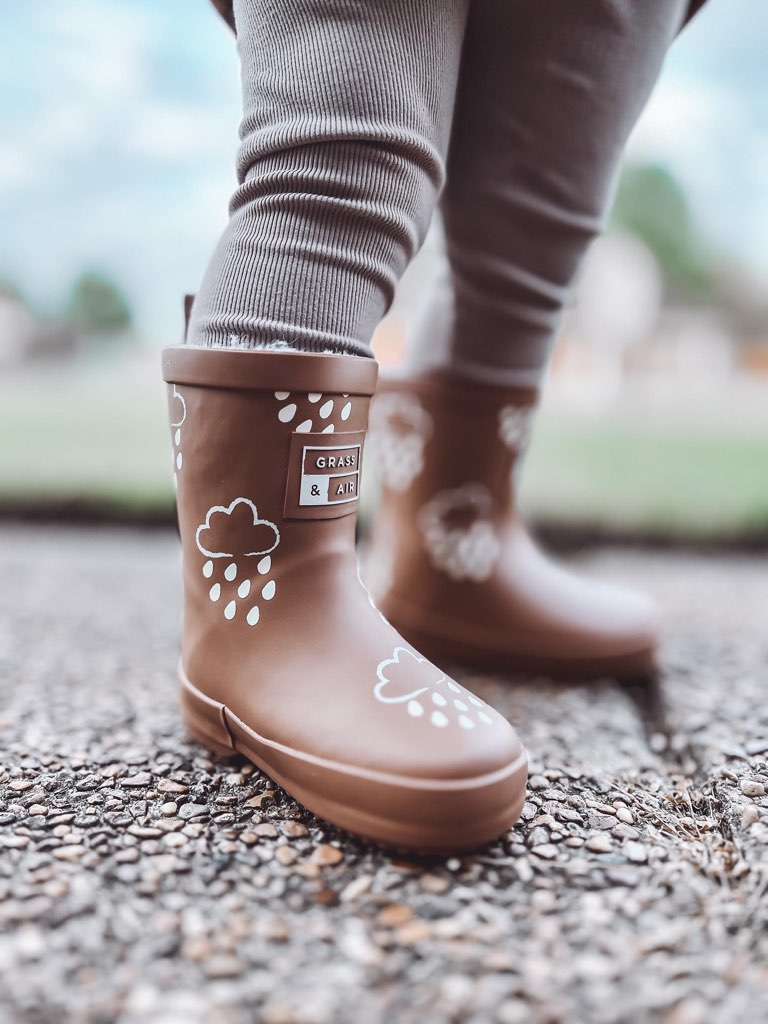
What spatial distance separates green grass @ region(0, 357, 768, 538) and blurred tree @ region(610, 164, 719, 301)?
35 cm

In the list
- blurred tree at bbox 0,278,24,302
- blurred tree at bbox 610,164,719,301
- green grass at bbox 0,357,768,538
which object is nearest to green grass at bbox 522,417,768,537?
green grass at bbox 0,357,768,538

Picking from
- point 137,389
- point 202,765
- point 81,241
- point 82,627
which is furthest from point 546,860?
point 81,241

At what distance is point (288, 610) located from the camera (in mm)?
604

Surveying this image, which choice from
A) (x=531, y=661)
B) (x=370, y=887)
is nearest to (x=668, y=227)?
(x=531, y=661)

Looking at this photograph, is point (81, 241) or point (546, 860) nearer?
point (546, 860)

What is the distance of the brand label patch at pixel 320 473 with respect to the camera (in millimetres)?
585

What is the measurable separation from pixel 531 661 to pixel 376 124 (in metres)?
0.56

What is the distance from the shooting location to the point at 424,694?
0.56 meters

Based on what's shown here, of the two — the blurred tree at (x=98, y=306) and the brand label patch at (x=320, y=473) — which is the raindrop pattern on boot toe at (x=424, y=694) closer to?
the brand label patch at (x=320, y=473)

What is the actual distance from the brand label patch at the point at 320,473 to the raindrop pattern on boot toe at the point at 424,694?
0.12 meters

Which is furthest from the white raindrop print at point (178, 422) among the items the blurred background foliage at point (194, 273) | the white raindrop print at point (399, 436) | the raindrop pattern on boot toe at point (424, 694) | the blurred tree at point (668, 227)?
the blurred tree at point (668, 227)

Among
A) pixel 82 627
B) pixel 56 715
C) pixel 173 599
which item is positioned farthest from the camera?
pixel 173 599

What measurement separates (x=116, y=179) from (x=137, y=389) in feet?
1.56

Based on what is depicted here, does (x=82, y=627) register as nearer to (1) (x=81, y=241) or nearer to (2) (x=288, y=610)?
(2) (x=288, y=610)
